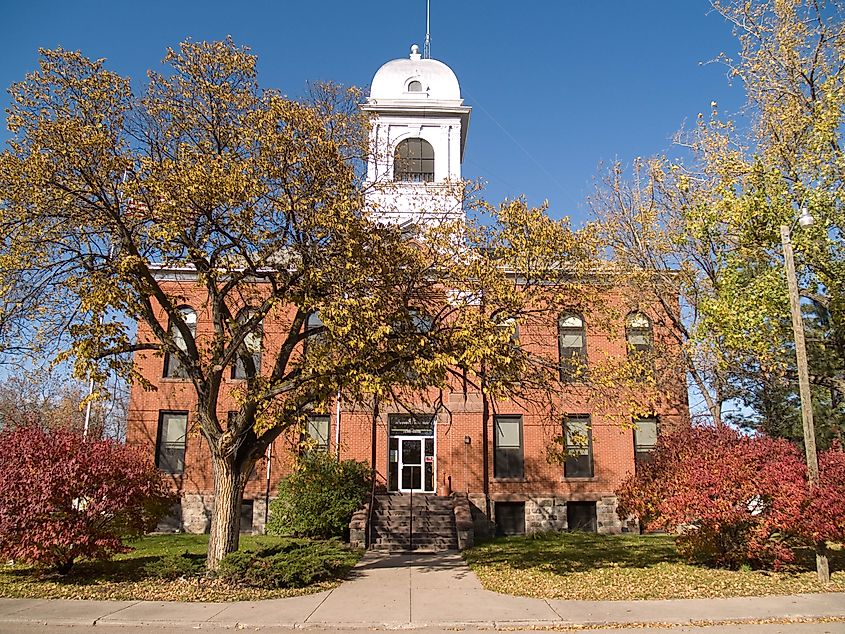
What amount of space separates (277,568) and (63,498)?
449cm

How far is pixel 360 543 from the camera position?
65.3 ft

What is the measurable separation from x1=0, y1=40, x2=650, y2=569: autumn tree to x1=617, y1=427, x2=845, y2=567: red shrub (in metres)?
3.09

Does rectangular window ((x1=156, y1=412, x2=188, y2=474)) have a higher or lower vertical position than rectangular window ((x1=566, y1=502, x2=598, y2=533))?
higher

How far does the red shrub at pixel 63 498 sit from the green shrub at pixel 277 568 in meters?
2.73

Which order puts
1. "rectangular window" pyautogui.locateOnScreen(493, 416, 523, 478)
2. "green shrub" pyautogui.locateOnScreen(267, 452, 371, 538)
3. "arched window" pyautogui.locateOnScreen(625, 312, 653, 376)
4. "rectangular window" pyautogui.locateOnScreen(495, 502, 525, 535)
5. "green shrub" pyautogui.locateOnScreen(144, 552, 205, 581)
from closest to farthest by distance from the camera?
"green shrub" pyautogui.locateOnScreen(144, 552, 205, 581), "arched window" pyautogui.locateOnScreen(625, 312, 653, 376), "green shrub" pyautogui.locateOnScreen(267, 452, 371, 538), "rectangular window" pyautogui.locateOnScreen(495, 502, 525, 535), "rectangular window" pyautogui.locateOnScreen(493, 416, 523, 478)

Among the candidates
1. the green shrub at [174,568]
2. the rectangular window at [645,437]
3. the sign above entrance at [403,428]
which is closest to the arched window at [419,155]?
the sign above entrance at [403,428]

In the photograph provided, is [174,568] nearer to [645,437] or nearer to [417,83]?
[645,437]

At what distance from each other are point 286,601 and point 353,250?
248 inches

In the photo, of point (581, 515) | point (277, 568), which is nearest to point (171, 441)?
point (277, 568)

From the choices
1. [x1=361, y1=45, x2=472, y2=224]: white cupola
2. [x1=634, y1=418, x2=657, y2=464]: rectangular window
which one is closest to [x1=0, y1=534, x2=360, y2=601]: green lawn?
[x1=634, y1=418, x2=657, y2=464]: rectangular window

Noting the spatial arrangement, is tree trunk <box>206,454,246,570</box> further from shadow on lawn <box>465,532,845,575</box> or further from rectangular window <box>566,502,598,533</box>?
rectangular window <box>566,502,598,533</box>

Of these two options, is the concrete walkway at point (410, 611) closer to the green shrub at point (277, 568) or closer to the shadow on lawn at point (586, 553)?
the green shrub at point (277, 568)

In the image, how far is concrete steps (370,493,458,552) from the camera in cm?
2016

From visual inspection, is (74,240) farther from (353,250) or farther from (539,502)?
(539,502)
